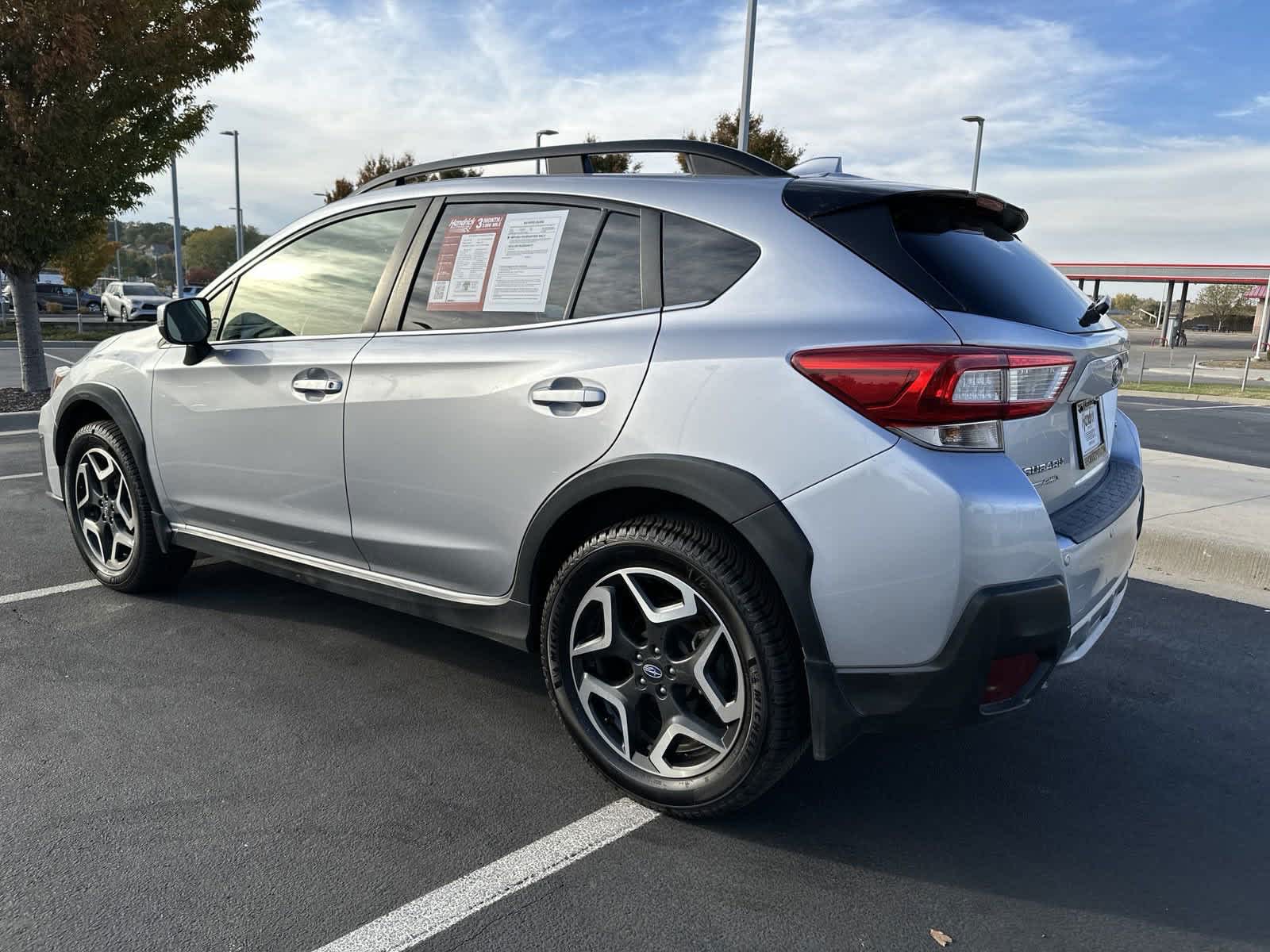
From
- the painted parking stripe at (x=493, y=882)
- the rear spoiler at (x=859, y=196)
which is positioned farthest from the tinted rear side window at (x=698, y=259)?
the painted parking stripe at (x=493, y=882)

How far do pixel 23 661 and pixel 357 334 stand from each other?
1823mm

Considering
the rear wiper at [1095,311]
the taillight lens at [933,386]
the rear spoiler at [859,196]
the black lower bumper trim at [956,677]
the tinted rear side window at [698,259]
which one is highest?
the rear spoiler at [859,196]

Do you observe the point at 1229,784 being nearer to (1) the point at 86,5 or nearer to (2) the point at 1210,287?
(1) the point at 86,5

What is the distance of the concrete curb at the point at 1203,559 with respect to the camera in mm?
5188

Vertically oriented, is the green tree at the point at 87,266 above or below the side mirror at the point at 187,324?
above

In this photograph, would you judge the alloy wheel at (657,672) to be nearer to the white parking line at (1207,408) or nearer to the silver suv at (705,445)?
the silver suv at (705,445)

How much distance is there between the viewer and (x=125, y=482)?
14.3ft

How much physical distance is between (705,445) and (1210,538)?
167 inches

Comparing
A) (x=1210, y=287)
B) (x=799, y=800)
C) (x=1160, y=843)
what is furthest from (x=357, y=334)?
(x=1210, y=287)

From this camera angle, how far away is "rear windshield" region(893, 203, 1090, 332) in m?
2.52

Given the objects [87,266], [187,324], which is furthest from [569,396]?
[87,266]

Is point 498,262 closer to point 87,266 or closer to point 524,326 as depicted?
point 524,326

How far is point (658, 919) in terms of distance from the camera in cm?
232

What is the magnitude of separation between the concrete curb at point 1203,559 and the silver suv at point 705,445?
2279mm
